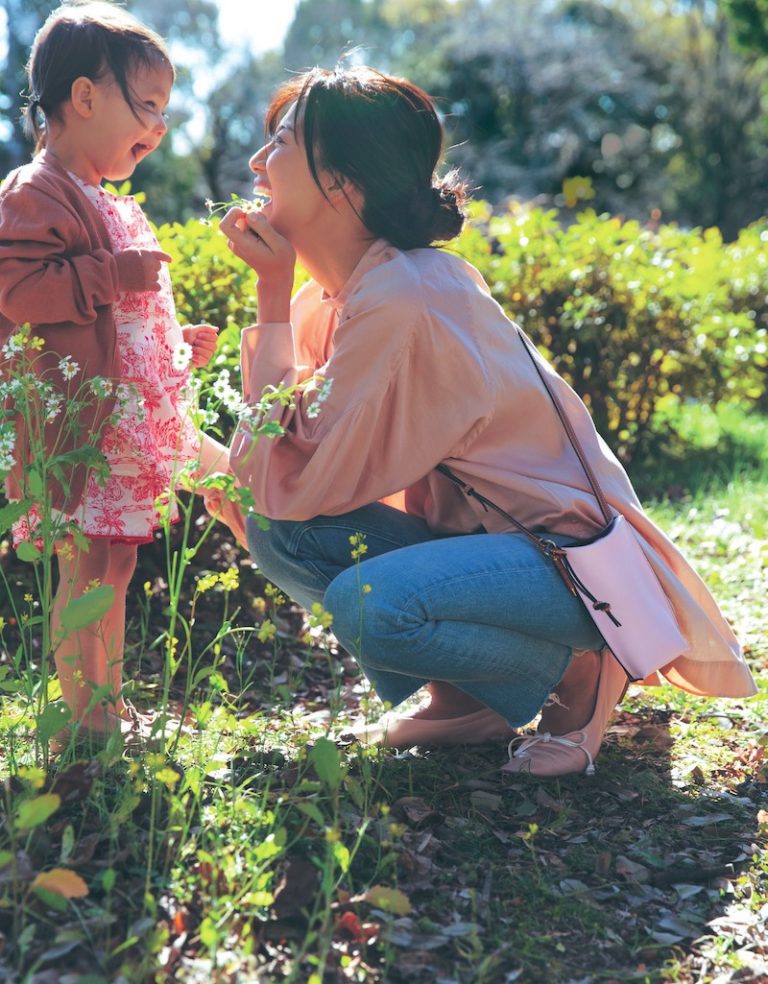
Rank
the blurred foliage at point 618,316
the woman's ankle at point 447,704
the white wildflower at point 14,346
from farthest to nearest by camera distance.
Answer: the blurred foliage at point 618,316
the woman's ankle at point 447,704
the white wildflower at point 14,346

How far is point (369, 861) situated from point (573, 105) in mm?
21431

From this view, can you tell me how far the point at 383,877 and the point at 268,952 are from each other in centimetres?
30

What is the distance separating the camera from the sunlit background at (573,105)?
2036cm

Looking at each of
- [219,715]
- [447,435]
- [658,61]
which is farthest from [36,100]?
[658,61]

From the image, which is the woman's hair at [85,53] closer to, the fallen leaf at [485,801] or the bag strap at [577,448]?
the bag strap at [577,448]

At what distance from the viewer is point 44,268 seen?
2.29 m

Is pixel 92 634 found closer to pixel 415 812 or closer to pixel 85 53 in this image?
pixel 415 812

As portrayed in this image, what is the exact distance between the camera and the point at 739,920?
6.59 ft

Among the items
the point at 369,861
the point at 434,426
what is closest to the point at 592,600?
the point at 434,426

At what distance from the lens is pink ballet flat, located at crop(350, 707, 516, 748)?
2.54m

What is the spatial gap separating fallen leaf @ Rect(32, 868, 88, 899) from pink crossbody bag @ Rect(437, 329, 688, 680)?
1.13 meters

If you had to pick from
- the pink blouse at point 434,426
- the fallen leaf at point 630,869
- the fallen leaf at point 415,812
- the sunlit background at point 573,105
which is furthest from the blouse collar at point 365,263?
the sunlit background at point 573,105

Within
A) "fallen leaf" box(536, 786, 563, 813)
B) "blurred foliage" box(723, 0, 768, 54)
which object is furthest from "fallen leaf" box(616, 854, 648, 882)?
"blurred foliage" box(723, 0, 768, 54)

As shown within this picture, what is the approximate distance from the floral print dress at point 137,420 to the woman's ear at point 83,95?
0.14 m
